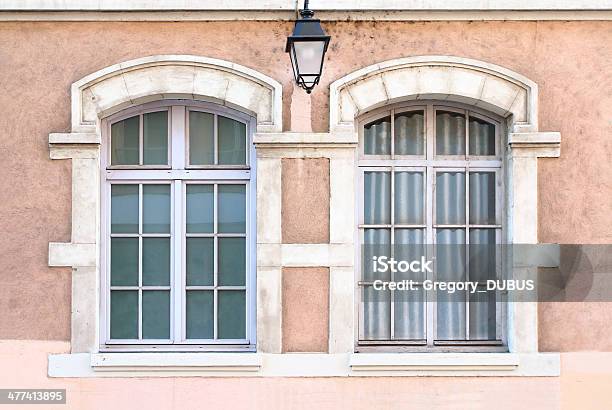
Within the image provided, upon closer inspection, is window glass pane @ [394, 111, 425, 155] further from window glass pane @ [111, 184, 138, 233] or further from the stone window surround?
window glass pane @ [111, 184, 138, 233]

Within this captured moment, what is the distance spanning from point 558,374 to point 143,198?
3499 mm

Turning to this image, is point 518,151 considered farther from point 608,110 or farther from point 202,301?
point 202,301

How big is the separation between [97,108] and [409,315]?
2.93 metres

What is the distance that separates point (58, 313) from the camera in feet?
21.8

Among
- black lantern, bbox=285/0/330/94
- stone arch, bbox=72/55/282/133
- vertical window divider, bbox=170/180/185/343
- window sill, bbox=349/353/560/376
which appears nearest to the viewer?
black lantern, bbox=285/0/330/94

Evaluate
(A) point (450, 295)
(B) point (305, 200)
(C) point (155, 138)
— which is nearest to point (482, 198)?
(A) point (450, 295)

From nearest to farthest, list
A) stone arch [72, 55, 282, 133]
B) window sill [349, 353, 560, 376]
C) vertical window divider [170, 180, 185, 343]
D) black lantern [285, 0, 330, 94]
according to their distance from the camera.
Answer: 1. black lantern [285, 0, 330, 94]
2. window sill [349, 353, 560, 376]
3. stone arch [72, 55, 282, 133]
4. vertical window divider [170, 180, 185, 343]

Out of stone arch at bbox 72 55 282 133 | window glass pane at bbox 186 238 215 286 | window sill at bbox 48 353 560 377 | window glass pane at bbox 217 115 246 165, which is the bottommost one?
window sill at bbox 48 353 560 377

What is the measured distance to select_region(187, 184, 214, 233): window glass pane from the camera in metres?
6.89

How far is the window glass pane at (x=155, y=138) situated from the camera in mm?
6914

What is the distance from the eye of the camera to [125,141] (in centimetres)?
693

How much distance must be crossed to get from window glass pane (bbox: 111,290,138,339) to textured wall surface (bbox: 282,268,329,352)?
1.21m

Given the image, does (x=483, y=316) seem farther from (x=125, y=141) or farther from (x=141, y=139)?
(x=125, y=141)

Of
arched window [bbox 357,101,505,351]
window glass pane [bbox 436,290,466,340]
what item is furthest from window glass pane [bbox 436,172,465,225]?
window glass pane [bbox 436,290,466,340]
